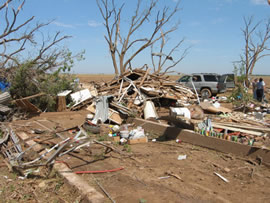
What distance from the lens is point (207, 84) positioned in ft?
57.7

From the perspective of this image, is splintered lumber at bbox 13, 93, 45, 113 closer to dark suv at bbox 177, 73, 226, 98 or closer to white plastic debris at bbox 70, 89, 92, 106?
white plastic debris at bbox 70, 89, 92, 106

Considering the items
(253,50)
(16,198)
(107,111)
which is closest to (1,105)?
(107,111)

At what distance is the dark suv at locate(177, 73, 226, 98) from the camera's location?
56.7ft

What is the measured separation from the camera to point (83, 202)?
360 centimetres

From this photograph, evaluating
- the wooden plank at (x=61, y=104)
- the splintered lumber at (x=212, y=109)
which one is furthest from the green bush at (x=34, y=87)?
the splintered lumber at (x=212, y=109)

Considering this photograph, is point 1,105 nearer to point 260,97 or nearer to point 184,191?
point 184,191

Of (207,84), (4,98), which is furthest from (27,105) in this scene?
(207,84)

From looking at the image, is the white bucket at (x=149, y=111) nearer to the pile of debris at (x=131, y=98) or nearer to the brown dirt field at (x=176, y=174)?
the pile of debris at (x=131, y=98)

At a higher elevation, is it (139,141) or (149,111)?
(149,111)

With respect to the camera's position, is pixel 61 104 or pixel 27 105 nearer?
pixel 27 105

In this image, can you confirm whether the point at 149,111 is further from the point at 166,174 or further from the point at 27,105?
the point at 166,174

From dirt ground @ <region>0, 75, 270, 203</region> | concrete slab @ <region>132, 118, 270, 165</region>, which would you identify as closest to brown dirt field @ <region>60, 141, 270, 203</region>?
dirt ground @ <region>0, 75, 270, 203</region>

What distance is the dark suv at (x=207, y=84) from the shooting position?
17.3 m

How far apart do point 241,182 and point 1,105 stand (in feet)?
27.2
